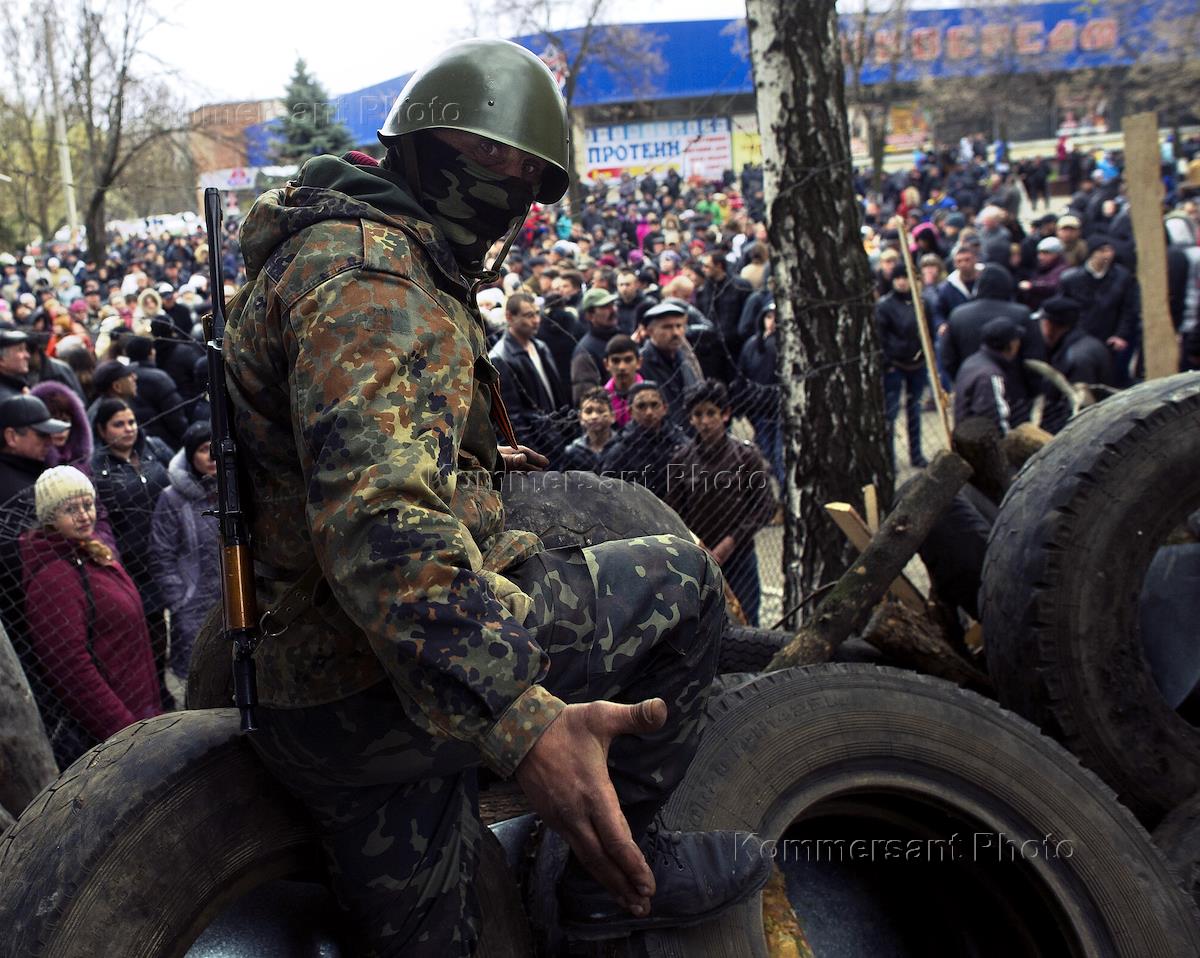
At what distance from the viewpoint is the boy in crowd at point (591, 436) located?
5.89 m

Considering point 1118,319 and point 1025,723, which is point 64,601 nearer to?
point 1025,723

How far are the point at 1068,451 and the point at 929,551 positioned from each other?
0.85 m

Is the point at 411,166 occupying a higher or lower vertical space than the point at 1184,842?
higher

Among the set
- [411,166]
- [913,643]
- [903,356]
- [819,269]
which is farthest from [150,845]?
[903,356]

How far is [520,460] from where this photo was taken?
2.88 metres

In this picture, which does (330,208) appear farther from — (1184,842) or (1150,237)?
(1150,237)

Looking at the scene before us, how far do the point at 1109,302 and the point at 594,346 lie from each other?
15.0 ft

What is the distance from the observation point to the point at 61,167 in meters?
28.7

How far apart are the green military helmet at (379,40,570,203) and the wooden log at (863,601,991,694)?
6.97ft

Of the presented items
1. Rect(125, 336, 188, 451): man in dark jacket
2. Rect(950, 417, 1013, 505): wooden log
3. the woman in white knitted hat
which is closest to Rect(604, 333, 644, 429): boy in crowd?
Rect(950, 417, 1013, 505): wooden log

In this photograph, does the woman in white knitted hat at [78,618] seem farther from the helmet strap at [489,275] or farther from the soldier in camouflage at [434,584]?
the helmet strap at [489,275]

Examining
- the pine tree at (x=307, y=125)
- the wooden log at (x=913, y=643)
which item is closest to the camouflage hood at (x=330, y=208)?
the pine tree at (x=307, y=125)

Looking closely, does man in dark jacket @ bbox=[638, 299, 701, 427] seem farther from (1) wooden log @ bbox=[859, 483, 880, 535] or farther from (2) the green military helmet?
(2) the green military helmet

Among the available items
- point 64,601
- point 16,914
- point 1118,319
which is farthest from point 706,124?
point 16,914
